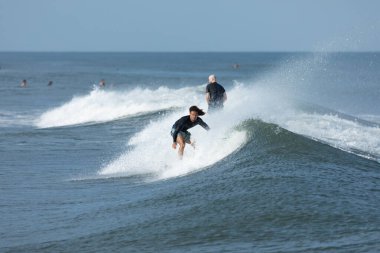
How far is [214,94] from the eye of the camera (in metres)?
19.1

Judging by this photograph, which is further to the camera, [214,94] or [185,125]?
[214,94]

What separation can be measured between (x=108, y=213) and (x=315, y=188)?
336 centimetres

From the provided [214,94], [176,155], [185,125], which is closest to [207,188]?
[185,125]

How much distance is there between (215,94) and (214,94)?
25 mm

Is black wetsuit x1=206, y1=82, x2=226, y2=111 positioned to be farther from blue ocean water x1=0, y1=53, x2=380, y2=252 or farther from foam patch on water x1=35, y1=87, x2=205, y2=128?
foam patch on water x1=35, y1=87, x2=205, y2=128

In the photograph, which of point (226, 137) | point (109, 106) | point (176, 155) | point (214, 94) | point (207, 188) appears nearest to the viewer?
point (207, 188)

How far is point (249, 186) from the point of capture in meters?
12.5

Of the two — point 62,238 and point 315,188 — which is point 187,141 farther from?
point 62,238

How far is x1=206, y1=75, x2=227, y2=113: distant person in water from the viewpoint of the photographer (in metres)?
19.0

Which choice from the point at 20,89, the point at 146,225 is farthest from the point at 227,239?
the point at 20,89

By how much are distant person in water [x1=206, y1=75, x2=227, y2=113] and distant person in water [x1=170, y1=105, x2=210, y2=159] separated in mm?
3200

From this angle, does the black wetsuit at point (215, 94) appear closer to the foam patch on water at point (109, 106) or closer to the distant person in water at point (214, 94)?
the distant person in water at point (214, 94)

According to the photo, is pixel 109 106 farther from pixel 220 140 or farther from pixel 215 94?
pixel 220 140

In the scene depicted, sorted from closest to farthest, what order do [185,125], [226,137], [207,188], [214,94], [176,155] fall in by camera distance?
[207,188], [185,125], [176,155], [226,137], [214,94]
